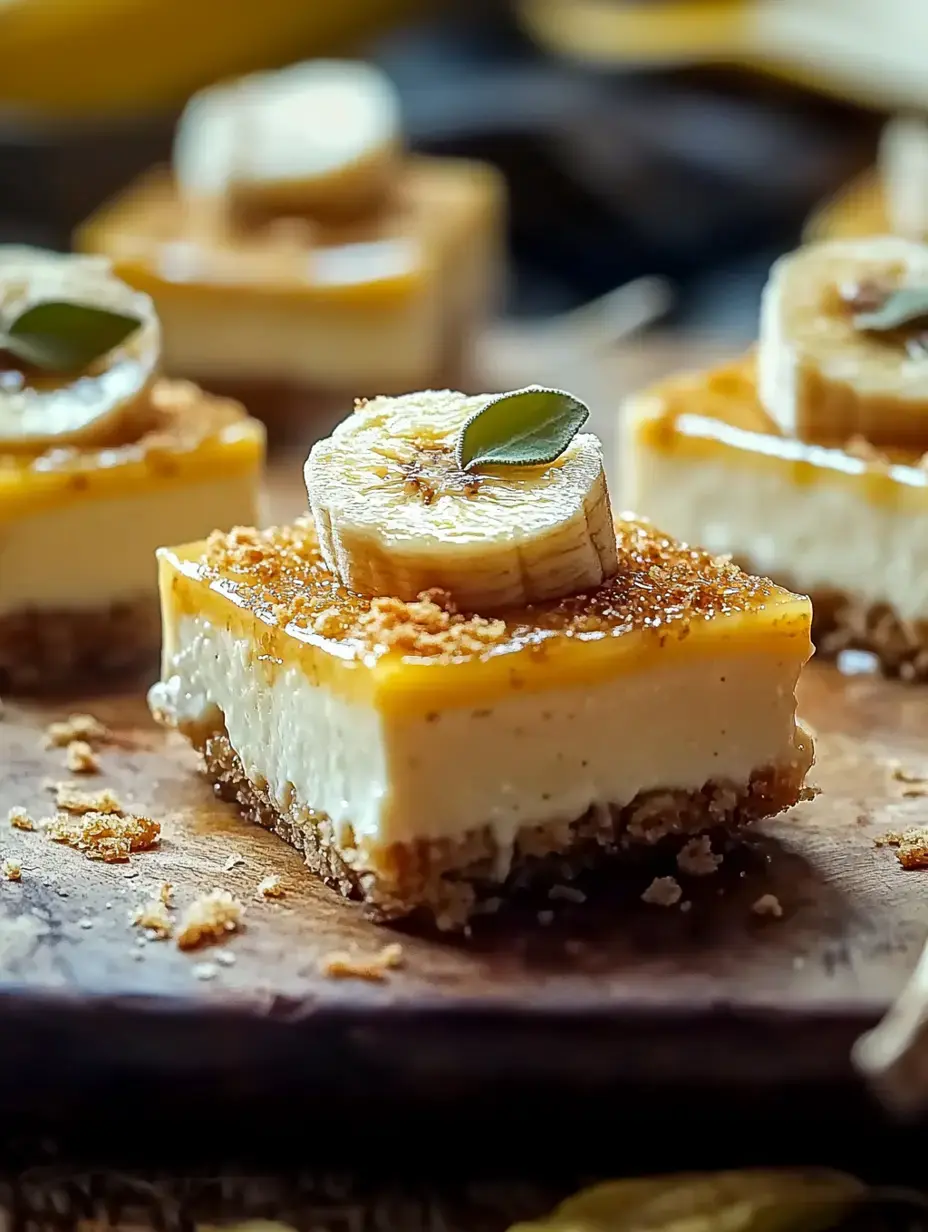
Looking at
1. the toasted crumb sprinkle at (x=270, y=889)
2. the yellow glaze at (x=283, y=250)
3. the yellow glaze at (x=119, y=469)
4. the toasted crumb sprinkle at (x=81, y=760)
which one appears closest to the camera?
the toasted crumb sprinkle at (x=270, y=889)

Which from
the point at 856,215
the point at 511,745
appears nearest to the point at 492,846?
the point at 511,745

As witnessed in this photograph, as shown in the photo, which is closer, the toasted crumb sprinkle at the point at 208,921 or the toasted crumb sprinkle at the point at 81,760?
the toasted crumb sprinkle at the point at 208,921

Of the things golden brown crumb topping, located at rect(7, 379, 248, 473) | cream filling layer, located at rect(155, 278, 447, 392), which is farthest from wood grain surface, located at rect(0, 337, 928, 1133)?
cream filling layer, located at rect(155, 278, 447, 392)

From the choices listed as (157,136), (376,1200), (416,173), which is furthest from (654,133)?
(376,1200)

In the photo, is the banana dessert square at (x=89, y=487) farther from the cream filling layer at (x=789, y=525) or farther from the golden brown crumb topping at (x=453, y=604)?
the cream filling layer at (x=789, y=525)

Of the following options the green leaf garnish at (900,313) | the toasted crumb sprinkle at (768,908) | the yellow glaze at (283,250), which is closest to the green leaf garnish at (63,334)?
the yellow glaze at (283,250)

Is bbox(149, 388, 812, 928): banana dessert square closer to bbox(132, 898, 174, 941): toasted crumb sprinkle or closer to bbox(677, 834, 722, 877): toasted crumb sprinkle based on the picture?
bbox(677, 834, 722, 877): toasted crumb sprinkle

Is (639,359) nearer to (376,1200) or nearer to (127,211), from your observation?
(127,211)
